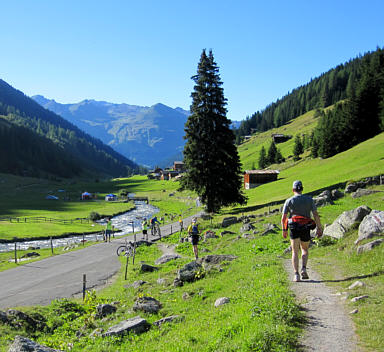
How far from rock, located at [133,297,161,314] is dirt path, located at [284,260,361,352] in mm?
5274

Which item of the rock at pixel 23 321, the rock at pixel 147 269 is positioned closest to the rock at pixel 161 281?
the rock at pixel 147 269

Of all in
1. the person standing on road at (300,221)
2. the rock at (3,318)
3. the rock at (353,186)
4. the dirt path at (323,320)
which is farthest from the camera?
the rock at (353,186)

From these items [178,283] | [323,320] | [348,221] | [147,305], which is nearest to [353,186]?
[348,221]

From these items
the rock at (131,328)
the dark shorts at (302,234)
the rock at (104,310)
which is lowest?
the rock at (104,310)

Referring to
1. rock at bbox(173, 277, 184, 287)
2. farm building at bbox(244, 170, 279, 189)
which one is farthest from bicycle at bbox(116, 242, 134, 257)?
farm building at bbox(244, 170, 279, 189)

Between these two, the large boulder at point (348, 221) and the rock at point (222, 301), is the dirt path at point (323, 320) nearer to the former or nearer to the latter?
the rock at point (222, 301)

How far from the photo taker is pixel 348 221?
1468cm

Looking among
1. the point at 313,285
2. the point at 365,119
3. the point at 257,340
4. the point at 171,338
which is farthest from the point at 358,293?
the point at 365,119

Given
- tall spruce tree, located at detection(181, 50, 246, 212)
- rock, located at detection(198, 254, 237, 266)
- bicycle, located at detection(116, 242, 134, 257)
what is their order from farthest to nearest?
tall spruce tree, located at detection(181, 50, 246, 212)
bicycle, located at detection(116, 242, 134, 257)
rock, located at detection(198, 254, 237, 266)

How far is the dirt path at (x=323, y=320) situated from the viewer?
5.81m

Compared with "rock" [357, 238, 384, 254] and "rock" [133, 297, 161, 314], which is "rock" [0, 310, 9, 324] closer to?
"rock" [133, 297, 161, 314]

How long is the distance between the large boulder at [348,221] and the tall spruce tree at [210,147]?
1029 inches

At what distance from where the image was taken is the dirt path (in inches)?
229

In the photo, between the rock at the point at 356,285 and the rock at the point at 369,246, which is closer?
the rock at the point at 356,285
